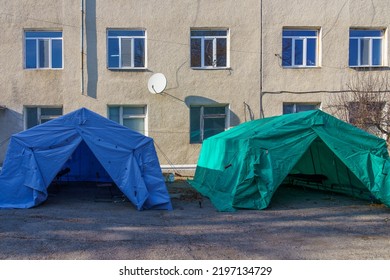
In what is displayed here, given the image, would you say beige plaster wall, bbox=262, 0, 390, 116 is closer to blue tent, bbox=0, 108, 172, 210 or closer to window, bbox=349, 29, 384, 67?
window, bbox=349, 29, 384, 67

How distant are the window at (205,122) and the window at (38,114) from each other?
5262mm

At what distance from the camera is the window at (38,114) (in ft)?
44.8

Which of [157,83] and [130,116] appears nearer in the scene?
[157,83]

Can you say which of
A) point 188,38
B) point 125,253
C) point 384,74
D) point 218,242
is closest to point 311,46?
point 384,74

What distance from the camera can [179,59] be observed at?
13.7 metres

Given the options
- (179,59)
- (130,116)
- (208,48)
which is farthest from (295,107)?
(130,116)

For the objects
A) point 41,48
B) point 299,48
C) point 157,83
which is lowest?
point 157,83

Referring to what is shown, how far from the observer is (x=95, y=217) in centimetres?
766

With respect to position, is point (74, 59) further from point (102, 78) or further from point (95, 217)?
point (95, 217)

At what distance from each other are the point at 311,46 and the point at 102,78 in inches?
331

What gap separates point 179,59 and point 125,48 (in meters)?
2.15

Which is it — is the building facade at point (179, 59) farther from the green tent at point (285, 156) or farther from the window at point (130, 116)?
the green tent at point (285, 156)

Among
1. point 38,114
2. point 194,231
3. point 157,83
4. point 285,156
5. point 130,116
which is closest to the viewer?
point 194,231

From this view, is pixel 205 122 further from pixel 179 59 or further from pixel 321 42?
pixel 321 42
